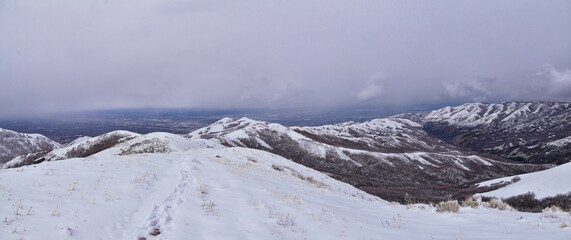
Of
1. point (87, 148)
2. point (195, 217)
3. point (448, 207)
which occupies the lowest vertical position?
point (87, 148)

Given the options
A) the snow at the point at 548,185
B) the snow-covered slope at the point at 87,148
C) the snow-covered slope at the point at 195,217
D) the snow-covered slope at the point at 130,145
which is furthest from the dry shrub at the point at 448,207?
the snow-covered slope at the point at 87,148

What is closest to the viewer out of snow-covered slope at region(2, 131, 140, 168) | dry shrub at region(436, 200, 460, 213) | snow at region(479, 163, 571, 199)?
dry shrub at region(436, 200, 460, 213)

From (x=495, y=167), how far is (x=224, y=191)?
161m

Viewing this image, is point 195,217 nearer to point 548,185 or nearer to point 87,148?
point 548,185

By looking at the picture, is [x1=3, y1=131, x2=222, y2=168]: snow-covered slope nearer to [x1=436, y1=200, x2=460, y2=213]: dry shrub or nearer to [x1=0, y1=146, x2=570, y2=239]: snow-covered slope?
[x1=0, y1=146, x2=570, y2=239]: snow-covered slope

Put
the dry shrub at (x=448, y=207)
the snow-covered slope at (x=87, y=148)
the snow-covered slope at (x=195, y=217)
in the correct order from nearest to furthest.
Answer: the snow-covered slope at (x=195, y=217) < the dry shrub at (x=448, y=207) < the snow-covered slope at (x=87, y=148)

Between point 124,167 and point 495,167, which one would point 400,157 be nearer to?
point 495,167

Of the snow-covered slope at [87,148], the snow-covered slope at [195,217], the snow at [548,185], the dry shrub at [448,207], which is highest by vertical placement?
the snow-covered slope at [195,217]

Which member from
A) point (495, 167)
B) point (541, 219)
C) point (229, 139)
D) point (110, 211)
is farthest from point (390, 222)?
point (495, 167)

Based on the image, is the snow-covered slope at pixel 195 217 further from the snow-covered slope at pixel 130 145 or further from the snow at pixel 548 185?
the snow-covered slope at pixel 130 145

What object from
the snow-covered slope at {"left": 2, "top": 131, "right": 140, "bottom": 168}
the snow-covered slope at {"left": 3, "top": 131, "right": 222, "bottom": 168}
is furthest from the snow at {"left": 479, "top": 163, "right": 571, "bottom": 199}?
the snow-covered slope at {"left": 2, "top": 131, "right": 140, "bottom": 168}

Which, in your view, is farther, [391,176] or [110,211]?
[391,176]

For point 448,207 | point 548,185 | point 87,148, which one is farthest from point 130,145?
point 448,207

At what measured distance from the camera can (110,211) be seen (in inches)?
513
